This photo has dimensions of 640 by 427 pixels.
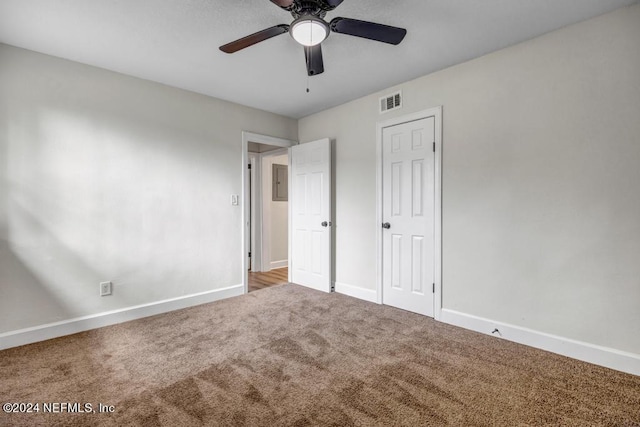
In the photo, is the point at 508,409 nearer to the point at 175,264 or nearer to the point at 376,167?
the point at 376,167

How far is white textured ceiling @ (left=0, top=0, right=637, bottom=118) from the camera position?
80.1 inches

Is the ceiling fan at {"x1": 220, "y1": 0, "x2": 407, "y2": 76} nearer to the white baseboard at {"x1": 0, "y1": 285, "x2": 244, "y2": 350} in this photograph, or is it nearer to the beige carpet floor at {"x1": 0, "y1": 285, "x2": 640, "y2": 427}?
the beige carpet floor at {"x1": 0, "y1": 285, "x2": 640, "y2": 427}

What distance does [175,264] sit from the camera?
11.2ft

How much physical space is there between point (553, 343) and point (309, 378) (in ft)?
6.22

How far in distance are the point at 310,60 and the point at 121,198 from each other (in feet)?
7.60

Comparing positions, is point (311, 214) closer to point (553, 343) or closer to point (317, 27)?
point (317, 27)

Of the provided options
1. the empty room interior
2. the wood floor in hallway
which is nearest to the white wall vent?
the empty room interior

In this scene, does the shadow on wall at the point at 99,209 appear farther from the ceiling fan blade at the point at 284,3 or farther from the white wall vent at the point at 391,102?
the ceiling fan blade at the point at 284,3

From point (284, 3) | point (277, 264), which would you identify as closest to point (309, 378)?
point (284, 3)

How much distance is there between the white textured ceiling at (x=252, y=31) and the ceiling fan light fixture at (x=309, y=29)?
1.33ft

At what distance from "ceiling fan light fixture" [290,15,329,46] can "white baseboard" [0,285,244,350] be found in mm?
2933

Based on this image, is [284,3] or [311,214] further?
[311,214]

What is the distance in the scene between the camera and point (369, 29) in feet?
5.99

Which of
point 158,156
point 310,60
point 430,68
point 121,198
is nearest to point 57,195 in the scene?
point 121,198
